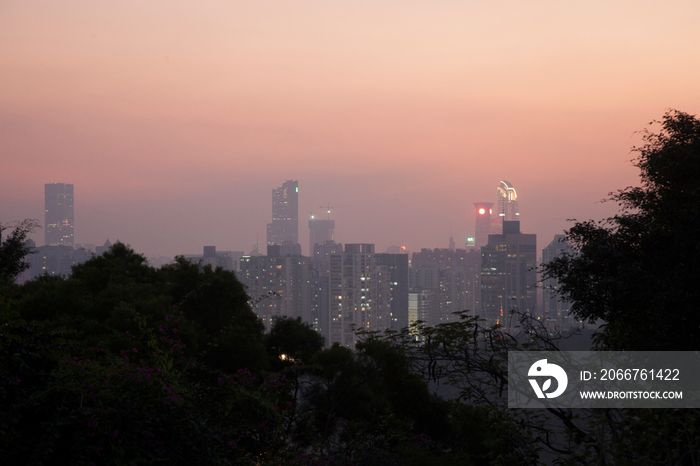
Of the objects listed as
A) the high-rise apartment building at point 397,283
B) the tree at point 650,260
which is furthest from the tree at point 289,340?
the high-rise apartment building at point 397,283

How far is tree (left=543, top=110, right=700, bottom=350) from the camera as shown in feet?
19.9

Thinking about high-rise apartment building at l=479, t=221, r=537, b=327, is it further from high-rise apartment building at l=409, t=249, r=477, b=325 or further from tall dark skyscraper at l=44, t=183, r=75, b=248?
tall dark skyscraper at l=44, t=183, r=75, b=248

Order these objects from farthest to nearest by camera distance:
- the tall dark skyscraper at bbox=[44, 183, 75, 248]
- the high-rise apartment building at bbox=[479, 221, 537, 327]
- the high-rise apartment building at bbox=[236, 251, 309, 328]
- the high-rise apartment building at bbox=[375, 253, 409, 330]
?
the high-rise apartment building at bbox=[479, 221, 537, 327] < the high-rise apartment building at bbox=[375, 253, 409, 330] < the high-rise apartment building at bbox=[236, 251, 309, 328] < the tall dark skyscraper at bbox=[44, 183, 75, 248]

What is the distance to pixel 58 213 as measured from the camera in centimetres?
8406

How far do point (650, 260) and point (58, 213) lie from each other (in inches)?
3740

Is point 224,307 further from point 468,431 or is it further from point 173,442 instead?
point 173,442

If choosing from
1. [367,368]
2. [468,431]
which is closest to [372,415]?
[367,368]

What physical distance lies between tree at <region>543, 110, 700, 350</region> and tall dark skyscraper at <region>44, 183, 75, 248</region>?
3628 inches

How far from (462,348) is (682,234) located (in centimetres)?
357

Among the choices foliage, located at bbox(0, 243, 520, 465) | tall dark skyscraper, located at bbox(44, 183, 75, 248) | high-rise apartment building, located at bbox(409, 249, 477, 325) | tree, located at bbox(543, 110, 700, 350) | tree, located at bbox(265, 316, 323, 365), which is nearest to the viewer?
foliage, located at bbox(0, 243, 520, 465)

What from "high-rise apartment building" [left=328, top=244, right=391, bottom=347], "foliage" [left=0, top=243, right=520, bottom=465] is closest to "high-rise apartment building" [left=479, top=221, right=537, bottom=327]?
"high-rise apartment building" [left=328, top=244, right=391, bottom=347]

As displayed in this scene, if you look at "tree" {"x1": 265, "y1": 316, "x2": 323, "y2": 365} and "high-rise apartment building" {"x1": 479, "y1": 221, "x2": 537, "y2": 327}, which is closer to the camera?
"tree" {"x1": 265, "y1": 316, "x2": 323, "y2": 365}

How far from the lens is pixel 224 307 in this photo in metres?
14.2

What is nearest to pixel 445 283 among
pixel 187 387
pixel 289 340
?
pixel 289 340
